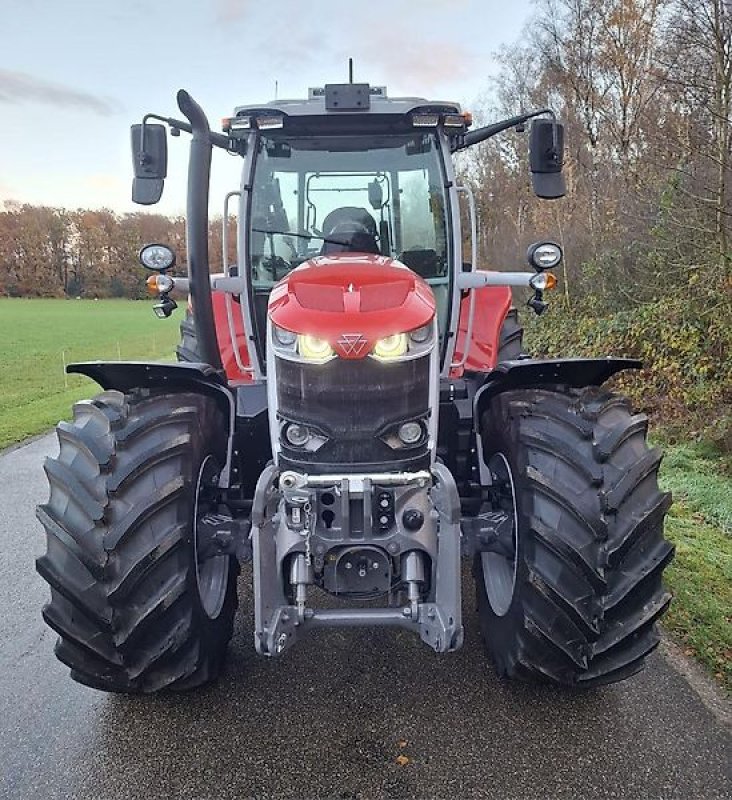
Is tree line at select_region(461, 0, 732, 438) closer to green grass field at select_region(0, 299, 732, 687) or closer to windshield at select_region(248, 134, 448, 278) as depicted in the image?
green grass field at select_region(0, 299, 732, 687)

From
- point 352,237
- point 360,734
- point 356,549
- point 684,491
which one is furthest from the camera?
point 684,491

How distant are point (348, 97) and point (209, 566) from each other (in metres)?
2.35

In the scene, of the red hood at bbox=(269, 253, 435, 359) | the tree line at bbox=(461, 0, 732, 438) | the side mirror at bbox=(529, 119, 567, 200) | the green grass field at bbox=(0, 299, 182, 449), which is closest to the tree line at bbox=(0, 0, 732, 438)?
the tree line at bbox=(461, 0, 732, 438)

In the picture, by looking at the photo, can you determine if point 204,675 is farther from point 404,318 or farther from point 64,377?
point 64,377

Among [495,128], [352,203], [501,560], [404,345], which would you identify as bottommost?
[501,560]

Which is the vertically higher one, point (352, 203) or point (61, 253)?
point (61, 253)

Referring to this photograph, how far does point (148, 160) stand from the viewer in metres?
3.06

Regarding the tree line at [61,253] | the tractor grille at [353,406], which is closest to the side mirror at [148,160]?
the tractor grille at [353,406]

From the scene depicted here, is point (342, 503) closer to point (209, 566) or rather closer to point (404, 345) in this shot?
point (404, 345)

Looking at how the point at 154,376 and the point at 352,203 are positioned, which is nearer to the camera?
the point at 154,376

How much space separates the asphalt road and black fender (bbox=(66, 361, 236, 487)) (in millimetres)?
1314

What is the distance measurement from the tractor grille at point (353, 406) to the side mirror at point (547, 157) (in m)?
1.51

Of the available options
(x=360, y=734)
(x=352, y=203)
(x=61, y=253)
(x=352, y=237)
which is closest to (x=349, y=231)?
(x=352, y=237)

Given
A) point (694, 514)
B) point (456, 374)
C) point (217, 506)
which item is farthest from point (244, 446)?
point (694, 514)
